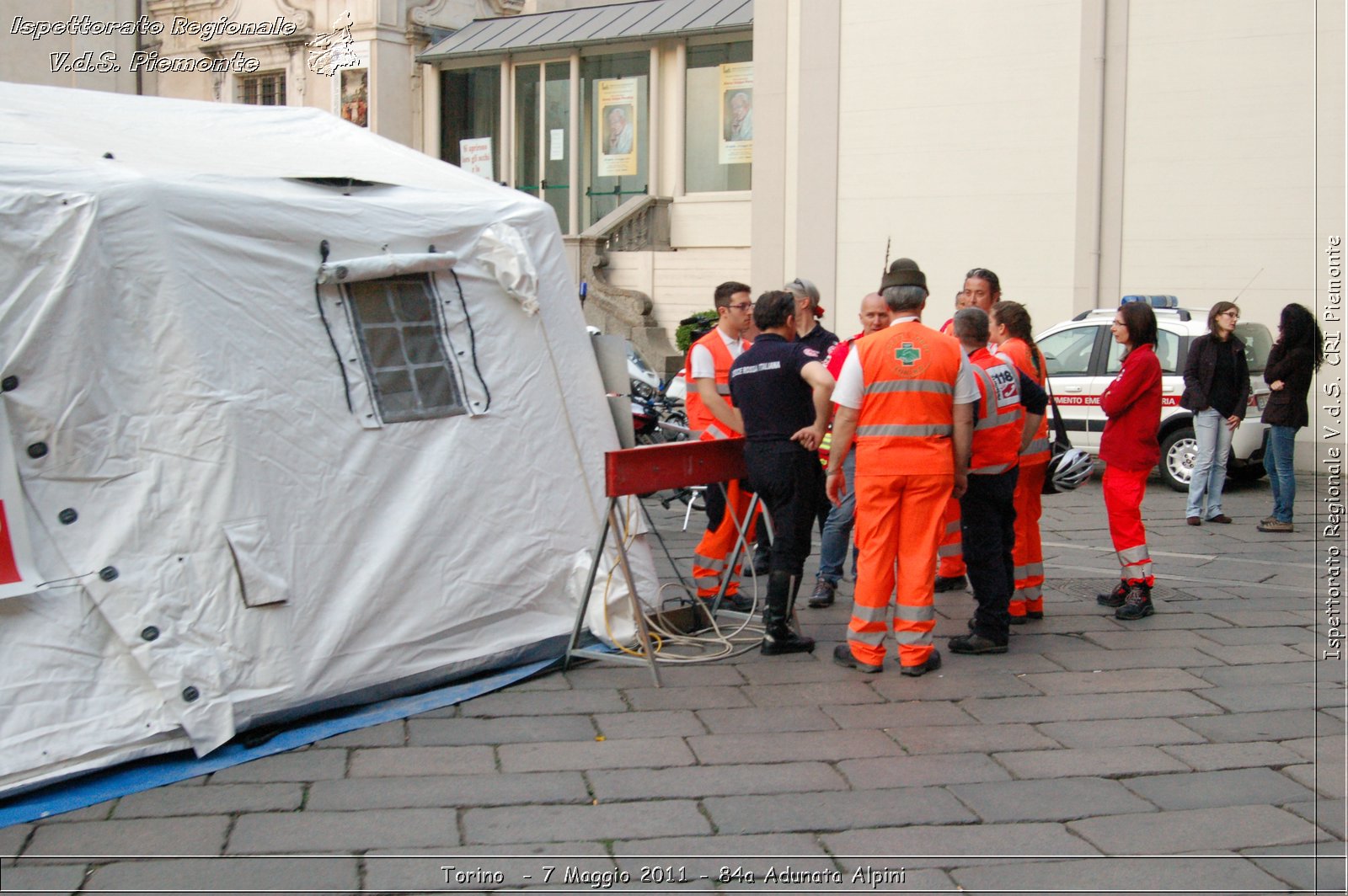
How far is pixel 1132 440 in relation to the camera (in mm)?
7297

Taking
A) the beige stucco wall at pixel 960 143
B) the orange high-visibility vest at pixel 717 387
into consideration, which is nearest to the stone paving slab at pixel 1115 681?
the orange high-visibility vest at pixel 717 387

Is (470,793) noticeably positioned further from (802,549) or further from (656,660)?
(802,549)

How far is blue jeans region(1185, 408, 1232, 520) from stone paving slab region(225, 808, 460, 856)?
25.6ft

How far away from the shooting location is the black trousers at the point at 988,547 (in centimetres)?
661

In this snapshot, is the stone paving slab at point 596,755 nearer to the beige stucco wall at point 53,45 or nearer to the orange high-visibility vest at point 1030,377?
the orange high-visibility vest at point 1030,377

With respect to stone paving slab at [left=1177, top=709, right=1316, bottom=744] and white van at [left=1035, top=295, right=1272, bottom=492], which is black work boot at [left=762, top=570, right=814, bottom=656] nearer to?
stone paving slab at [left=1177, top=709, right=1316, bottom=744]

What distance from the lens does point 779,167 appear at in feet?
58.2

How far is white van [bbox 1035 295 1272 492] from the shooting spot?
470 inches

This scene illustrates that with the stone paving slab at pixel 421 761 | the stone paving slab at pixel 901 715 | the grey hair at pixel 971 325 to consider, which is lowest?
the stone paving slab at pixel 421 761

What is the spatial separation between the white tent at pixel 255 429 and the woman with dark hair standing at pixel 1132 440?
2.84 meters

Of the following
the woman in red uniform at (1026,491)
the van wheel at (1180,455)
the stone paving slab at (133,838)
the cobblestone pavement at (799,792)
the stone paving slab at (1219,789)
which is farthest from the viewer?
the van wheel at (1180,455)

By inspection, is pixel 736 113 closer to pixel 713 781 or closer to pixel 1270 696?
pixel 1270 696

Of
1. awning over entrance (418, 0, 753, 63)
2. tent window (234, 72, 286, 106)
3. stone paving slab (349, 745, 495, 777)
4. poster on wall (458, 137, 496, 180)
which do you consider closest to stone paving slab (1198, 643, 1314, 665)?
stone paving slab (349, 745, 495, 777)

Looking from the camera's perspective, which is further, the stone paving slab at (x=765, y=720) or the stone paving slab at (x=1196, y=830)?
the stone paving slab at (x=765, y=720)
